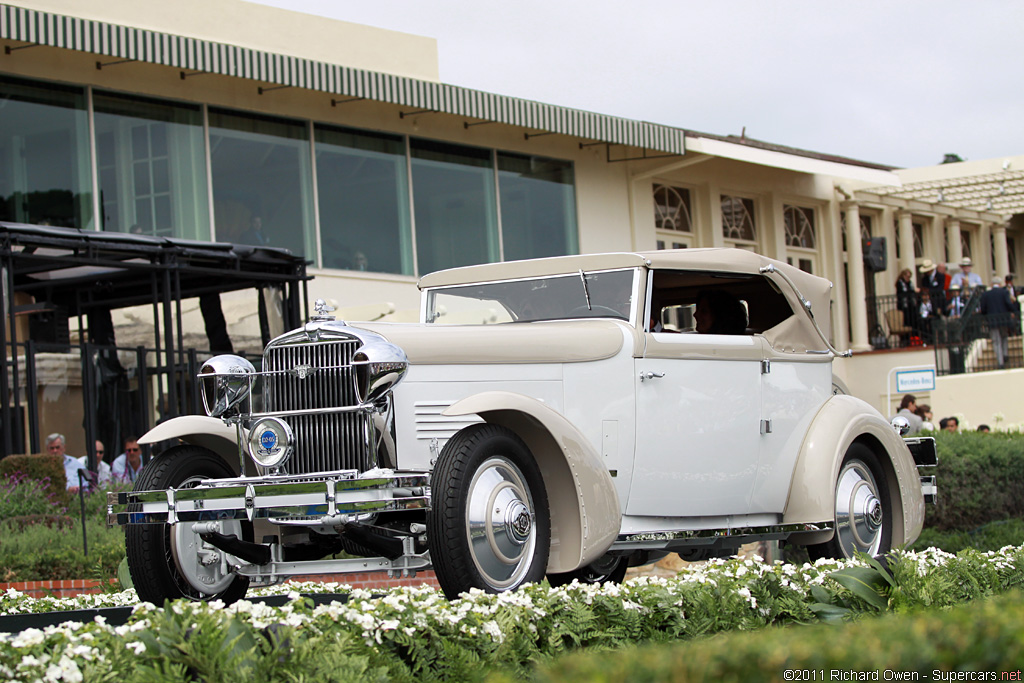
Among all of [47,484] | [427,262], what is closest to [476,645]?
[47,484]

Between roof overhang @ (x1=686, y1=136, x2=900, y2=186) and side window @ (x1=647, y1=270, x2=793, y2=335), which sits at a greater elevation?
roof overhang @ (x1=686, y1=136, x2=900, y2=186)

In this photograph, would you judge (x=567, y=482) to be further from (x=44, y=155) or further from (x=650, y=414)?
(x=44, y=155)

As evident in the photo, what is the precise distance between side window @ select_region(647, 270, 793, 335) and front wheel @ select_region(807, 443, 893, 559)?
1.02 metres

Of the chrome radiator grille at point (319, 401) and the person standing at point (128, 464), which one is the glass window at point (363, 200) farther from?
the chrome radiator grille at point (319, 401)

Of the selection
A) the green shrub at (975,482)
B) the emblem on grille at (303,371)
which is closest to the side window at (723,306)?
the emblem on grille at (303,371)

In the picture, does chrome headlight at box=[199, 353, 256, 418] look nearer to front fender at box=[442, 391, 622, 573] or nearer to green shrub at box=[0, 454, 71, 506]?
front fender at box=[442, 391, 622, 573]

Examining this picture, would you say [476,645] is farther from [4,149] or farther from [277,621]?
[4,149]

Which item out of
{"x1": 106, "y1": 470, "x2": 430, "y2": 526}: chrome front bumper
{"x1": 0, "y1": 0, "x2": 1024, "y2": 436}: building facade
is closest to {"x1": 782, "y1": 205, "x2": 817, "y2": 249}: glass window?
{"x1": 0, "y1": 0, "x2": 1024, "y2": 436}: building facade

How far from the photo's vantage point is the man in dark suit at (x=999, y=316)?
2055 centimetres

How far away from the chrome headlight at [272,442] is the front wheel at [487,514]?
88 cm

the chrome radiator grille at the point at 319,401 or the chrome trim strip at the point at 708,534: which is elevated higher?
the chrome radiator grille at the point at 319,401

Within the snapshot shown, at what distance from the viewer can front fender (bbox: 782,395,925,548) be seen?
6734 millimetres

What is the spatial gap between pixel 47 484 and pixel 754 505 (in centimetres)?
685

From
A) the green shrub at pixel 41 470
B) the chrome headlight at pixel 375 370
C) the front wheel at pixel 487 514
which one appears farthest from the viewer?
the green shrub at pixel 41 470
